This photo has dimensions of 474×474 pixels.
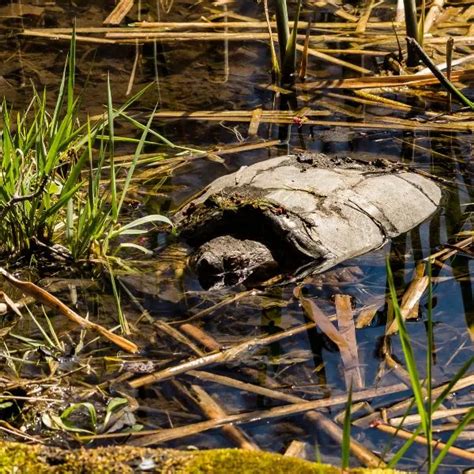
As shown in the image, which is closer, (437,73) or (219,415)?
(219,415)

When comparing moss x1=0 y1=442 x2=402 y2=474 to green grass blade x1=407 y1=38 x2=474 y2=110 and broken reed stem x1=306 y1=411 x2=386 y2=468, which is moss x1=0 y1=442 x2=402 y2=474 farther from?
green grass blade x1=407 y1=38 x2=474 y2=110

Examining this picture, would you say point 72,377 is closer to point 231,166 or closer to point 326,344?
point 326,344

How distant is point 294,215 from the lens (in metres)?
4.30

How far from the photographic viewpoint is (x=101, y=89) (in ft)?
21.0

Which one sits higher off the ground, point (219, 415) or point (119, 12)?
point (119, 12)

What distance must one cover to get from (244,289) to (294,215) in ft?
1.48

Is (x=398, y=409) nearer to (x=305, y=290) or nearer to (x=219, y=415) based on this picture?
(x=219, y=415)

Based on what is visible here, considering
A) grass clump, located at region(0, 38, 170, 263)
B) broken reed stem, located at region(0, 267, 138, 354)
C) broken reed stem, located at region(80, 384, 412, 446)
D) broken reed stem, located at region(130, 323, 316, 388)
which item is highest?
grass clump, located at region(0, 38, 170, 263)

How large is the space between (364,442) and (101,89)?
3.99m

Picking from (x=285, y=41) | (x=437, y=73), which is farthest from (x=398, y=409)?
(x=285, y=41)

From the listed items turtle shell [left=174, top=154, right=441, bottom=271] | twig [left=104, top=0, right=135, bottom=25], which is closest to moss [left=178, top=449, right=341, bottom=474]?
turtle shell [left=174, top=154, right=441, bottom=271]

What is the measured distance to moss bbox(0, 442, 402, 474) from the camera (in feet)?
8.06

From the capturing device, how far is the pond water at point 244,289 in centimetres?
320

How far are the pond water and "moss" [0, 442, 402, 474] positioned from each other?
180 millimetres
